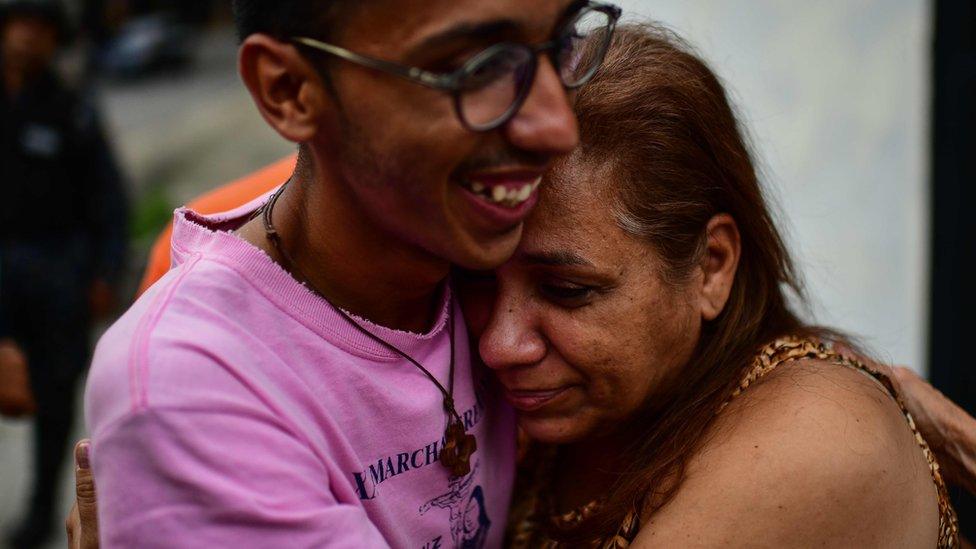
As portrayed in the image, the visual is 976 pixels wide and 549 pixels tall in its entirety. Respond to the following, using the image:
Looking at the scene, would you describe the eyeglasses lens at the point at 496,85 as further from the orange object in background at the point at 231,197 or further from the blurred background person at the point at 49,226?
the blurred background person at the point at 49,226

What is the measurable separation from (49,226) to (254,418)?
435 cm

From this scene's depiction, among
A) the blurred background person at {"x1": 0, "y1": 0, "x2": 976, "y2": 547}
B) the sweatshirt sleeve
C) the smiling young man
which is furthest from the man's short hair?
the blurred background person at {"x1": 0, "y1": 0, "x2": 976, "y2": 547}

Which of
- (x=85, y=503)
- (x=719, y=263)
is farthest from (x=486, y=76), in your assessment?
(x=85, y=503)

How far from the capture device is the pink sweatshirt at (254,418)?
4.87 ft

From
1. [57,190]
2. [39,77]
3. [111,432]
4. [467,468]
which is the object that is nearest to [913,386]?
[467,468]

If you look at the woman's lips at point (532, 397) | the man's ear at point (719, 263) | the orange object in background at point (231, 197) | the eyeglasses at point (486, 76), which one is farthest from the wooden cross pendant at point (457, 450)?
the orange object in background at point (231, 197)

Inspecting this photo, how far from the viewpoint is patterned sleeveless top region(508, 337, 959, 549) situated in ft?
7.03

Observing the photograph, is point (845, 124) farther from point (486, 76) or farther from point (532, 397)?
point (486, 76)

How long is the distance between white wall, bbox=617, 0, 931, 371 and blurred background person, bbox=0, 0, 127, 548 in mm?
3309

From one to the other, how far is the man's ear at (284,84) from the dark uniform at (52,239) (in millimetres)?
4057

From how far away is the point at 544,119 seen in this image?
1653 millimetres

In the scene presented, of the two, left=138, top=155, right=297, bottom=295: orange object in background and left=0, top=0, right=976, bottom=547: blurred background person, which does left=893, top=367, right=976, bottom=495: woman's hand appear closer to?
left=0, top=0, right=976, bottom=547: blurred background person

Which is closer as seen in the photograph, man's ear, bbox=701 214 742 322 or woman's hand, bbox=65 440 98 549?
woman's hand, bbox=65 440 98 549

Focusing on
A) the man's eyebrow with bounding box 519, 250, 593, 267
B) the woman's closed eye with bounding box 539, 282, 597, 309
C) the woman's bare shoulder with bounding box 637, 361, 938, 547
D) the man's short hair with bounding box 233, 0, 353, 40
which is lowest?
the woman's bare shoulder with bounding box 637, 361, 938, 547
